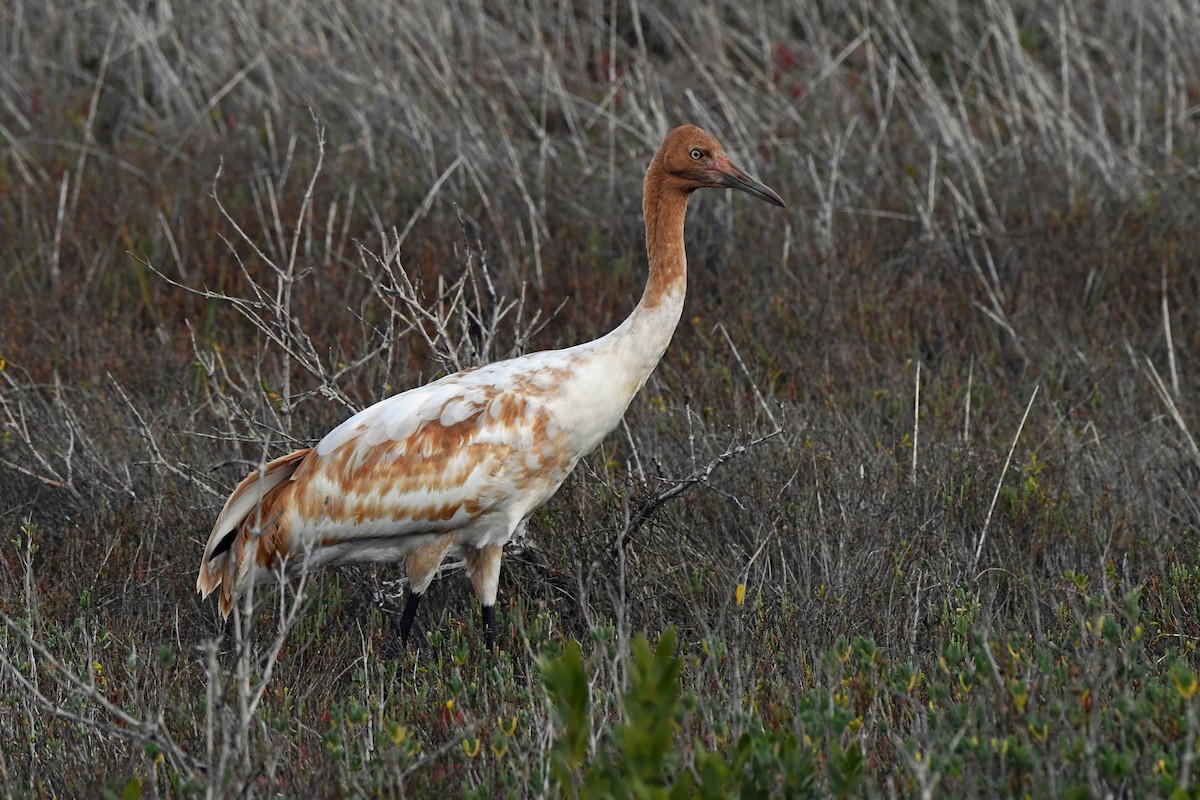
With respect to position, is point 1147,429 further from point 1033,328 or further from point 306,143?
point 306,143

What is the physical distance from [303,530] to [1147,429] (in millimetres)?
2818

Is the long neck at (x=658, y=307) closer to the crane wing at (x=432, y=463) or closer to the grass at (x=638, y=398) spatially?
the grass at (x=638, y=398)

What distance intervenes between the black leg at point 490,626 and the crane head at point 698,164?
124 cm

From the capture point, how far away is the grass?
2.73 m

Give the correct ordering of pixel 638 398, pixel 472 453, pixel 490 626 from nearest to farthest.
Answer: pixel 472 453
pixel 490 626
pixel 638 398

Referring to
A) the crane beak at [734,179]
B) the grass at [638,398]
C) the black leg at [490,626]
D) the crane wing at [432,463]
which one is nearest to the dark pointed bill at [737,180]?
the crane beak at [734,179]

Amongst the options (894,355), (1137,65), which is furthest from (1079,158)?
(894,355)

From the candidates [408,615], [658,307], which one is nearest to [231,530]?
[408,615]

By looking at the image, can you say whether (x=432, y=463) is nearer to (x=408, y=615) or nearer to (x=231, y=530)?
(x=408, y=615)

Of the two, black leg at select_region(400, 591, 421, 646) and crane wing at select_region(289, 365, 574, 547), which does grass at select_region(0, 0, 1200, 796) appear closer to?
black leg at select_region(400, 591, 421, 646)

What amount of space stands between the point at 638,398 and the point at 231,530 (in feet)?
5.37

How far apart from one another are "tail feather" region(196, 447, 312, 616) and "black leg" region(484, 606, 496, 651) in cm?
66

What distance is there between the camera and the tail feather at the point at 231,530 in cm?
377

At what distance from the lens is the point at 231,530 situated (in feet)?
12.5
